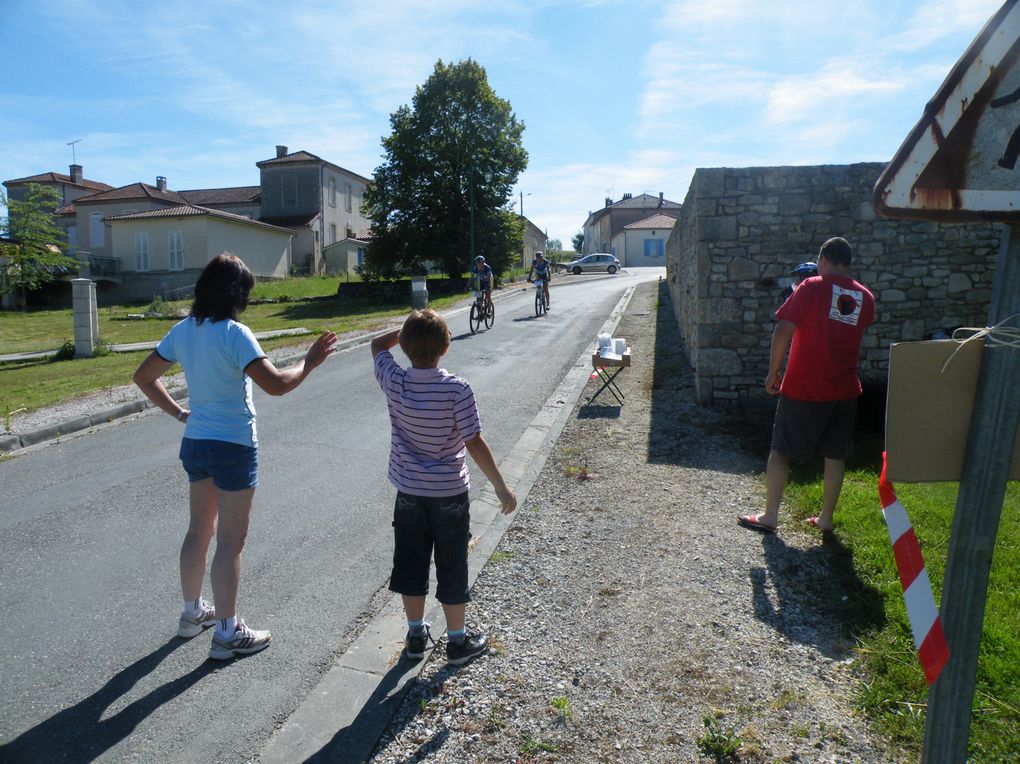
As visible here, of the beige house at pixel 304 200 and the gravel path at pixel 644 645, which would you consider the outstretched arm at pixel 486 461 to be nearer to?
the gravel path at pixel 644 645

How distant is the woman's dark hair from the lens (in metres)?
3.41

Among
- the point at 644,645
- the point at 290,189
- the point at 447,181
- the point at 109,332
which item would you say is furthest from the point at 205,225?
the point at 644,645

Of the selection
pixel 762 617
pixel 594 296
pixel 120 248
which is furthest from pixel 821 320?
pixel 120 248

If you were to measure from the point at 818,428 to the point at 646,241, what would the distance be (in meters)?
63.0

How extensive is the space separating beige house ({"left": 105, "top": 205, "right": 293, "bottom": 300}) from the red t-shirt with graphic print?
4294cm

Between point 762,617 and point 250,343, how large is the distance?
291 centimetres

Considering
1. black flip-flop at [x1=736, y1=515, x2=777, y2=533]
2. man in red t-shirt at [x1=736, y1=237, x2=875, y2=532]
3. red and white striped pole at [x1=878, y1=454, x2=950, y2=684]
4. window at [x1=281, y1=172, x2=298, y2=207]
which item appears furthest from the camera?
window at [x1=281, y1=172, x2=298, y2=207]

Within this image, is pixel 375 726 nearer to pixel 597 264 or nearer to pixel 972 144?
pixel 972 144

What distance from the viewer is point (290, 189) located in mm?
52531

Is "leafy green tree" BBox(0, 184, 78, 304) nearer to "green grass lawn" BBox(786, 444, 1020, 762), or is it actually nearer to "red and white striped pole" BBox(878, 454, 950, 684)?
"green grass lawn" BBox(786, 444, 1020, 762)

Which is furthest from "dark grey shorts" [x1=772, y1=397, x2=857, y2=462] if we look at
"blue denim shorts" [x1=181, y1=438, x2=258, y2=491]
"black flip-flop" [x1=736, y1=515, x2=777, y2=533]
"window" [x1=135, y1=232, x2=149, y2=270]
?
"window" [x1=135, y1=232, x2=149, y2=270]

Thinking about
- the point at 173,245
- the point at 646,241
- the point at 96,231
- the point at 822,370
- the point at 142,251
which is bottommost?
the point at 822,370

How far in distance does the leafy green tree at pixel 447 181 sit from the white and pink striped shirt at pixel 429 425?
33.6 metres

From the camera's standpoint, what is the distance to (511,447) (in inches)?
302
